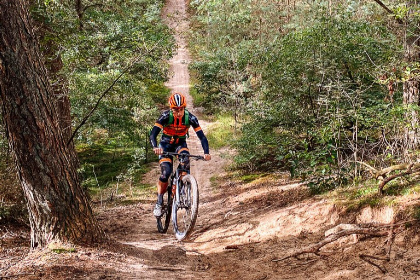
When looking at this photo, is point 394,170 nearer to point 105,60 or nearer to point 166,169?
point 166,169

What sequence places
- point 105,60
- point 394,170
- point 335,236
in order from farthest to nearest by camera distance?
point 105,60 < point 394,170 < point 335,236

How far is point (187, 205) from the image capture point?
6367 millimetres

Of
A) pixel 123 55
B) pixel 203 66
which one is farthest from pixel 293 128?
pixel 203 66

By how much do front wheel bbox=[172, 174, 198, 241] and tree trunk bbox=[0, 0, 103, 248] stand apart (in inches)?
70.3

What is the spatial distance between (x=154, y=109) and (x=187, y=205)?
33.4 feet

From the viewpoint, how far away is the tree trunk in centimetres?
413

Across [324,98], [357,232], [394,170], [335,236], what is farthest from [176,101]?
[394,170]

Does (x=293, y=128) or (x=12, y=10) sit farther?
(x=293, y=128)

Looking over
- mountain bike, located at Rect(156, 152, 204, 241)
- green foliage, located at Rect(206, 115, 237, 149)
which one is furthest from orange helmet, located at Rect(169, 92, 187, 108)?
green foliage, located at Rect(206, 115, 237, 149)

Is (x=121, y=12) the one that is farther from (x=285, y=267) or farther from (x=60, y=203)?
(x=285, y=267)

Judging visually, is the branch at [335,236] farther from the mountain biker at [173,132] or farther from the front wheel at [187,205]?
the mountain biker at [173,132]

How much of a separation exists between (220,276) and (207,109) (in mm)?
20487

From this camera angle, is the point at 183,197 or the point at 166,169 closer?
the point at 183,197

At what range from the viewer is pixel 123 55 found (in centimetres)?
806
